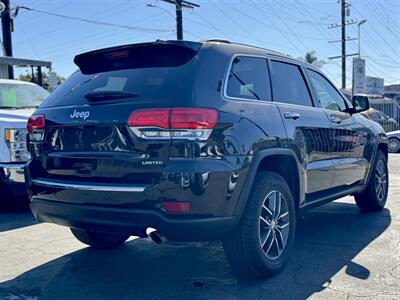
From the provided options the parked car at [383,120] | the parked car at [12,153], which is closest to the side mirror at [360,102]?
the parked car at [12,153]

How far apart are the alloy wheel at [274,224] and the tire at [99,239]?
4.92ft

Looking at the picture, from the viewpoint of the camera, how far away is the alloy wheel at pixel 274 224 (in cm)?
376

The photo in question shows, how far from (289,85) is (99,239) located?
239 centimetres

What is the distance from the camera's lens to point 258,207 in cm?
353

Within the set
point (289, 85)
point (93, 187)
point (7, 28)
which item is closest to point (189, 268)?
point (93, 187)

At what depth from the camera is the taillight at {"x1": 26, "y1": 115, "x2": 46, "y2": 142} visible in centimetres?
376

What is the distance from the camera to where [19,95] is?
7.72 meters

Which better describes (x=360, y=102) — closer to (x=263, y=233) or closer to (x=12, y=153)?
(x=263, y=233)

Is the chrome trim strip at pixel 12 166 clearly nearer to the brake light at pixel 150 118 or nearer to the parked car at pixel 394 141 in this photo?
the brake light at pixel 150 118

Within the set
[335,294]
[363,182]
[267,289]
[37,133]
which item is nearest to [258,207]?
[267,289]

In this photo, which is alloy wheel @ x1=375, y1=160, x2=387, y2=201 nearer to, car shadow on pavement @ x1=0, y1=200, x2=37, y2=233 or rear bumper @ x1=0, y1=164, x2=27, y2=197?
car shadow on pavement @ x1=0, y1=200, x2=37, y2=233

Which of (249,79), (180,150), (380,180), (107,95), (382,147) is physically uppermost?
(249,79)

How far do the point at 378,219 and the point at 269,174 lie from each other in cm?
279

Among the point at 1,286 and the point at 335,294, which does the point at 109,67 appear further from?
the point at 335,294
